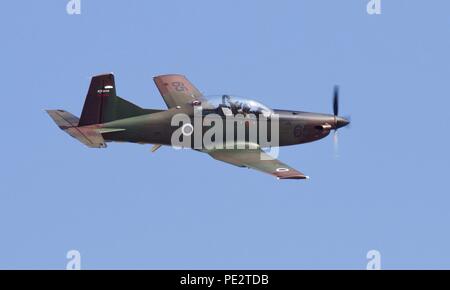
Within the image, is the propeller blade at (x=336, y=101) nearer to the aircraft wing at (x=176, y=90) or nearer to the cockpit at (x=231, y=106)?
the cockpit at (x=231, y=106)

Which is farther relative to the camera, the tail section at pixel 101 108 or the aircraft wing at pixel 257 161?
the tail section at pixel 101 108

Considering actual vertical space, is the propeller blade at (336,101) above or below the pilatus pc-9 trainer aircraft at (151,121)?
above

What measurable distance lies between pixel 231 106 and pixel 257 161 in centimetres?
262

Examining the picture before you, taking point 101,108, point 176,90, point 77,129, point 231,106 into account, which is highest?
point 176,90

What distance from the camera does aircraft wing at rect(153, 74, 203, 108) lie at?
40.9 metres

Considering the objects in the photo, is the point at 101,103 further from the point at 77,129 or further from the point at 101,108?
the point at 77,129

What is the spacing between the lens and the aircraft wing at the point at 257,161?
34791 mm

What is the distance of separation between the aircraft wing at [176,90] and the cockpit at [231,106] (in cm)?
255

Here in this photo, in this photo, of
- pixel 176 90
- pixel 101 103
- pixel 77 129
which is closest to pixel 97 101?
pixel 101 103

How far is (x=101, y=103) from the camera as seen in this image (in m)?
37.1

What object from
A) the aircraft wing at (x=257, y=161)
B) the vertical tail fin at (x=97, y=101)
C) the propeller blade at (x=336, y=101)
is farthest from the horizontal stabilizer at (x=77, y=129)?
the propeller blade at (x=336, y=101)

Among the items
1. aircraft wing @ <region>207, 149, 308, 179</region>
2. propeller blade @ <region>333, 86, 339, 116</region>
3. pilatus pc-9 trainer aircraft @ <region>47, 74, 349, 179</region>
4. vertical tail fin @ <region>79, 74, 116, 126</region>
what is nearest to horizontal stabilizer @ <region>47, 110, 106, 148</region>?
pilatus pc-9 trainer aircraft @ <region>47, 74, 349, 179</region>

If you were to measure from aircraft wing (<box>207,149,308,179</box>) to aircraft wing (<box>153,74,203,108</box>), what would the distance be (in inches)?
154

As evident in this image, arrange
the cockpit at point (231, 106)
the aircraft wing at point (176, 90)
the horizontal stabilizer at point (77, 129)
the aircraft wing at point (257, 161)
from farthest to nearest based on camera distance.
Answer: the aircraft wing at point (176, 90) < the cockpit at point (231, 106) < the horizontal stabilizer at point (77, 129) < the aircraft wing at point (257, 161)
